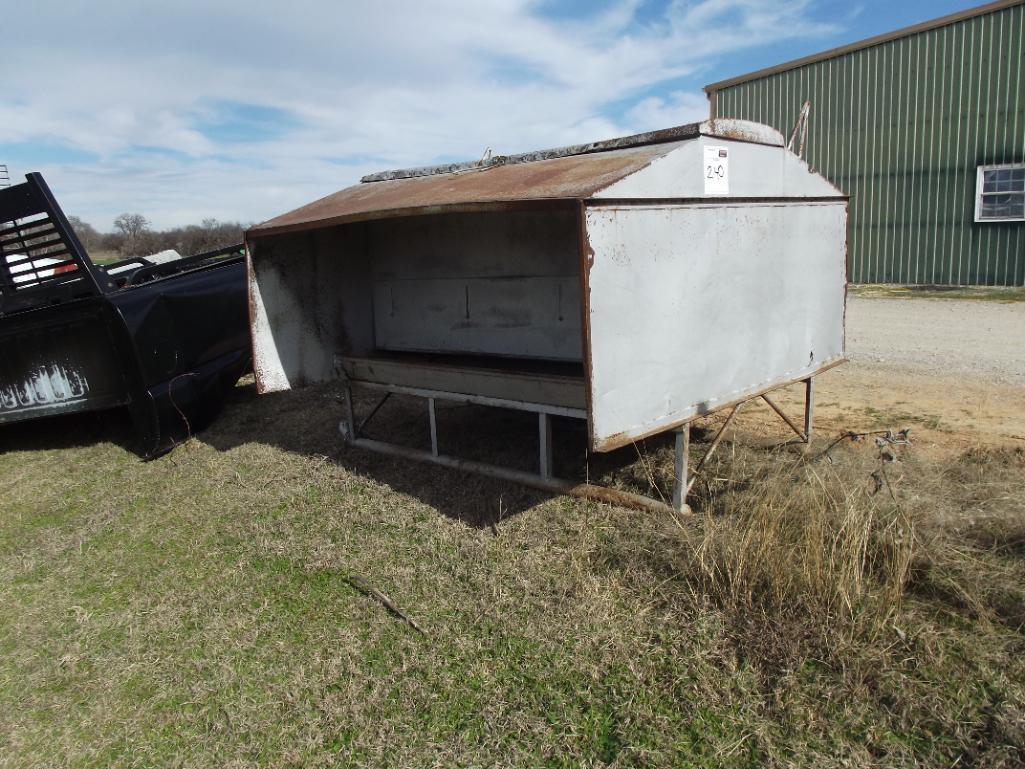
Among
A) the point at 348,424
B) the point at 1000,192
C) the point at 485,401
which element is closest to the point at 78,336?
the point at 348,424

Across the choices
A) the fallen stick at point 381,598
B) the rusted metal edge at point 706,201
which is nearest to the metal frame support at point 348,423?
the fallen stick at point 381,598

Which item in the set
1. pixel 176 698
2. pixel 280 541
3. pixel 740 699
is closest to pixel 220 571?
pixel 280 541

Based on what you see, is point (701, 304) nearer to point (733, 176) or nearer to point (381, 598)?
point (733, 176)

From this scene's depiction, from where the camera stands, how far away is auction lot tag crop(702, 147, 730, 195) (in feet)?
13.4

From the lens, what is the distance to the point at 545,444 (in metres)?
4.63

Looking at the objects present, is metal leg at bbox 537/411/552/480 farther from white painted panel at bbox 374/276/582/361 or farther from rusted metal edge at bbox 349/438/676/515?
white painted panel at bbox 374/276/582/361

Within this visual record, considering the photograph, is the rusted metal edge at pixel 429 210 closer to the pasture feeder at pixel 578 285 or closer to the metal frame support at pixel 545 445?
the pasture feeder at pixel 578 285

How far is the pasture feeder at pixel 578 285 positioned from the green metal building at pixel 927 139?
1067 cm

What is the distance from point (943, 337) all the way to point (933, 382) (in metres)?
2.56

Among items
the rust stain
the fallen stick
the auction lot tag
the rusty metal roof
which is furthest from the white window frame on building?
the fallen stick

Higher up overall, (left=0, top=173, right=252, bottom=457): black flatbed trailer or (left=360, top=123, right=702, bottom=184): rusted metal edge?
(left=360, top=123, right=702, bottom=184): rusted metal edge

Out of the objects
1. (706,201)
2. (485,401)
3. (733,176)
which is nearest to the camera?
(706,201)

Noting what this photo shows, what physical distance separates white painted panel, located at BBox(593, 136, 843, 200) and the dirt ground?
1880 mm

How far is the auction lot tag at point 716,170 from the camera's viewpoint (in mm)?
4078
